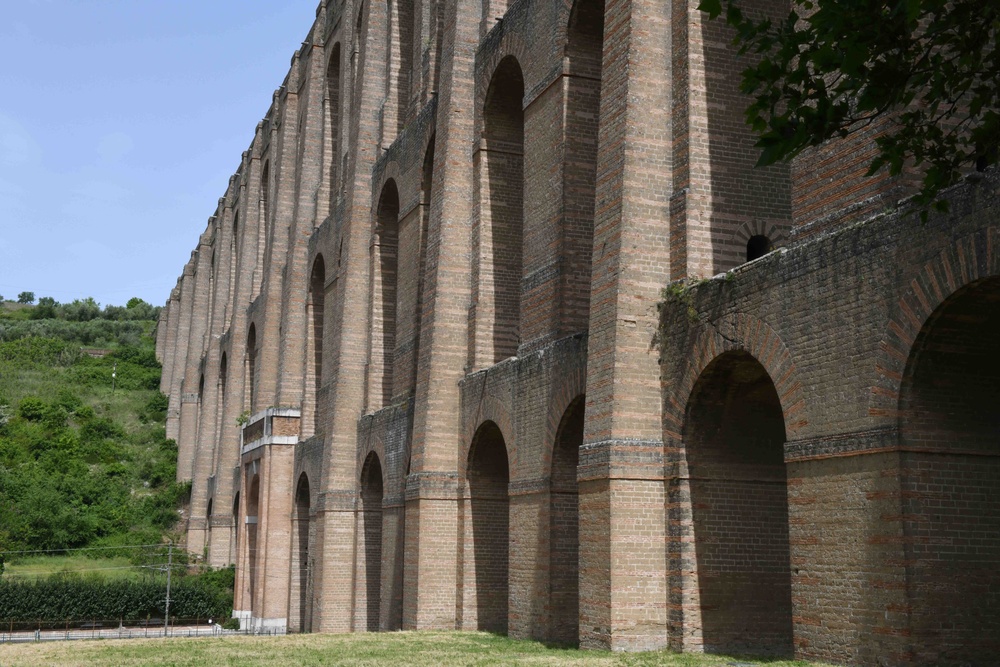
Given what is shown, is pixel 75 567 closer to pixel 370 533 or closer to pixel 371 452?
pixel 370 533

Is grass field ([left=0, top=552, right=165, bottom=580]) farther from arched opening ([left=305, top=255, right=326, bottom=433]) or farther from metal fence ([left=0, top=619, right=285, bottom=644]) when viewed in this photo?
arched opening ([left=305, top=255, right=326, bottom=433])

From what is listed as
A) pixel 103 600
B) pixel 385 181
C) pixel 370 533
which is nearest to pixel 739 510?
pixel 370 533

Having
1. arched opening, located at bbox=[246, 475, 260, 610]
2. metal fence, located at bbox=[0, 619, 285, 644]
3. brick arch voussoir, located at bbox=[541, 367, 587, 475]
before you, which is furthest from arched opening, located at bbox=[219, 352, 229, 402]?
brick arch voussoir, located at bbox=[541, 367, 587, 475]

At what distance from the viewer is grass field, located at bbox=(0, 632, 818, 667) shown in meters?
11.0

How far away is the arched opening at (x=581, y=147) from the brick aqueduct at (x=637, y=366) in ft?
0.13

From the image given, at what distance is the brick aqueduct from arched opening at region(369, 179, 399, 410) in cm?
7

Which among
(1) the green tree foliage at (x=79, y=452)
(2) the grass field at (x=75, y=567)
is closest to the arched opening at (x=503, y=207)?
(2) the grass field at (x=75, y=567)

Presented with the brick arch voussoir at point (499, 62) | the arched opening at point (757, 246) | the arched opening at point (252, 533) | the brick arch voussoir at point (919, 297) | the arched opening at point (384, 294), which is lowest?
the arched opening at point (252, 533)

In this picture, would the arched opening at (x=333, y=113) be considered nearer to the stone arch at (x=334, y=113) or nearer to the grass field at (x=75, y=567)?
the stone arch at (x=334, y=113)

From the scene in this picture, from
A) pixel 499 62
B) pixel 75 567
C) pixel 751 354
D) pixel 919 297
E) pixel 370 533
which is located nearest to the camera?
pixel 919 297

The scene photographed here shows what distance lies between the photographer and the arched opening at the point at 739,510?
11648mm

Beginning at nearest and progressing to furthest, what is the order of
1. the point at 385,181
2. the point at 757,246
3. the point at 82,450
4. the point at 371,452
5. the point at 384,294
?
the point at 757,246
the point at 371,452
the point at 385,181
the point at 384,294
the point at 82,450

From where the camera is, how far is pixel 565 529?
14438 mm

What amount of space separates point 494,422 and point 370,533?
28.9ft
